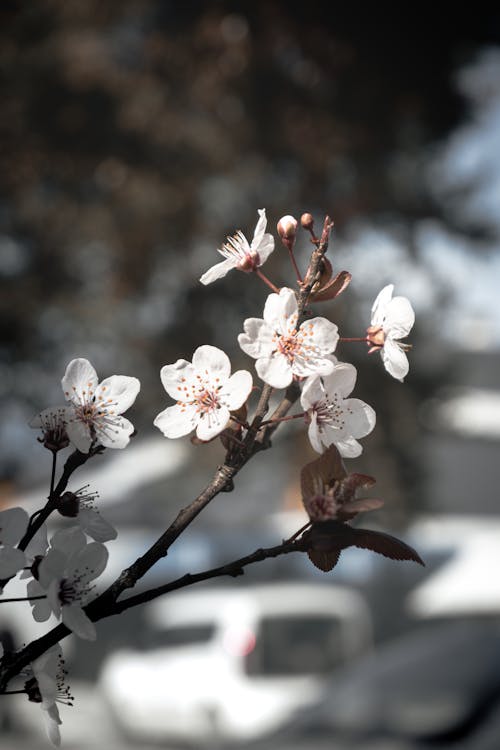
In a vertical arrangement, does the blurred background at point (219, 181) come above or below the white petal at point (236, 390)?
above

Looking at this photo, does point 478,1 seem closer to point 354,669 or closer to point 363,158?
point 363,158

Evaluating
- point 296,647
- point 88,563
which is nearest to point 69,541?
point 88,563

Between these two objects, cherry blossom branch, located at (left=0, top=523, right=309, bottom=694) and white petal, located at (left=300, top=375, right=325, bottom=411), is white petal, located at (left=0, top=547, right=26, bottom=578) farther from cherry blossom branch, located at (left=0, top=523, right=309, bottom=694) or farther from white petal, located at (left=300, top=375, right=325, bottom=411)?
white petal, located at (left=300, top=375, right=325, bottom=411)

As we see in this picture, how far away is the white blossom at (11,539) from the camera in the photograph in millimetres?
432

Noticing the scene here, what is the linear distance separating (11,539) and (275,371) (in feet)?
0.54

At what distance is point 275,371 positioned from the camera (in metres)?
0.46

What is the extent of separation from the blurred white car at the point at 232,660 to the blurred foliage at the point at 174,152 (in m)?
1.70

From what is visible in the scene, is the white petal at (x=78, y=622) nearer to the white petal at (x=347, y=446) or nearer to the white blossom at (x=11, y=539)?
the white blossom at (x=11, y=539)

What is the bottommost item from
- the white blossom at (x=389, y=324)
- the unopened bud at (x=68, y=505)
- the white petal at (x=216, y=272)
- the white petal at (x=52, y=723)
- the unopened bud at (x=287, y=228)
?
the white petal at (x=52, y=723)

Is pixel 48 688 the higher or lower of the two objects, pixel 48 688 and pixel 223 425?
the lower

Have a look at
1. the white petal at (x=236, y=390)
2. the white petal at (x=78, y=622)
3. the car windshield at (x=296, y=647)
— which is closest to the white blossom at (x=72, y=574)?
the white petal at (x=78, y=622)

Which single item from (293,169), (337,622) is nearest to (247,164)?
(293,169)

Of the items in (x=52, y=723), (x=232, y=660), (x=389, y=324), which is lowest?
(x=52, y=723)

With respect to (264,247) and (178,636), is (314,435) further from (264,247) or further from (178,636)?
(178,636)
